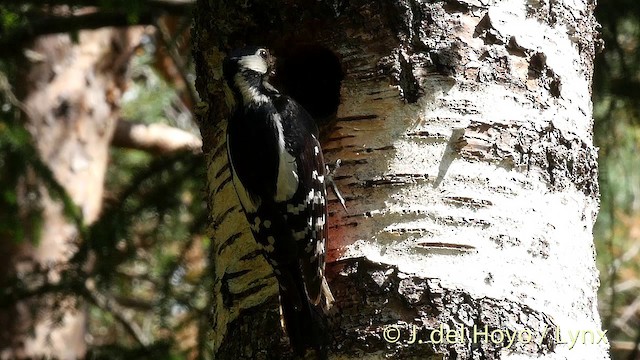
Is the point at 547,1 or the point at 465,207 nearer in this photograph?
the point at 465,207

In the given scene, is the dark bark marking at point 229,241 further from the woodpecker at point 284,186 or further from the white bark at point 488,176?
the white bark at point 488,176

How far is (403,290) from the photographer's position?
2.49 meters

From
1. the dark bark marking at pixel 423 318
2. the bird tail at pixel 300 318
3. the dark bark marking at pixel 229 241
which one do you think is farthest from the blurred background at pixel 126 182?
the dark bark marking at pixel 423 318

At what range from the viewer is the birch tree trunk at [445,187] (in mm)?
2475

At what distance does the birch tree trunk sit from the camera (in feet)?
8.12

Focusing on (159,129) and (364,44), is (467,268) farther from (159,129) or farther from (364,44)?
(159,129)

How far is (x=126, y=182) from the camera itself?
19.7 feet

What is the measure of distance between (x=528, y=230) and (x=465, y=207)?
190 millimetres

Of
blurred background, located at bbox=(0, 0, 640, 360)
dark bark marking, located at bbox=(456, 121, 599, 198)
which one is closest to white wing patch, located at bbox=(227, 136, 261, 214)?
dark bark marking, located at bbox=(456, 121, 599, 198)

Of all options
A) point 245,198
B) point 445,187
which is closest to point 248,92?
point 245,198

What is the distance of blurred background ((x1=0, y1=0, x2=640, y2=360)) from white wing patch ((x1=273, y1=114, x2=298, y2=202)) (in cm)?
73

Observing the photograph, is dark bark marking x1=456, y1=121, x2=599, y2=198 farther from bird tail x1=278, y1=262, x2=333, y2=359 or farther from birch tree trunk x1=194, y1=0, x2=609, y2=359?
bird tail x1=278, y1=262, x2=333, y2=359

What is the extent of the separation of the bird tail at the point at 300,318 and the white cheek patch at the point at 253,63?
703 millimetres

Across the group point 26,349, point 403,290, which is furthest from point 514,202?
point 26,349
